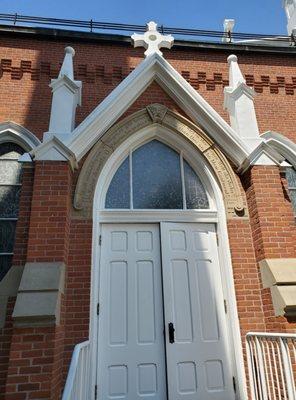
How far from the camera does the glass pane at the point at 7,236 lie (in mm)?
6031

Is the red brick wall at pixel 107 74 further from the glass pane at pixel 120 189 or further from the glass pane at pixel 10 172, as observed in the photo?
the glass pane at pixel 120 189

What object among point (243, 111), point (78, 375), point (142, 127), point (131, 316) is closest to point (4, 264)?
point (131, 316)

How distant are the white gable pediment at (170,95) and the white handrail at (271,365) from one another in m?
2.83

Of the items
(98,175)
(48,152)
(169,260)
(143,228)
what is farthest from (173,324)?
(48,152)

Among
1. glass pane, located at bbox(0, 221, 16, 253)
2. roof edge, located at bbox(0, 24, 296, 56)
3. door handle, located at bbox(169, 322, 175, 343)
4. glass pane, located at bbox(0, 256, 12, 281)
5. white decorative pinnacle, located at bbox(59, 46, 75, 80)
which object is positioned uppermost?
roof edge, located at bbox(0, 24, 296, 56)

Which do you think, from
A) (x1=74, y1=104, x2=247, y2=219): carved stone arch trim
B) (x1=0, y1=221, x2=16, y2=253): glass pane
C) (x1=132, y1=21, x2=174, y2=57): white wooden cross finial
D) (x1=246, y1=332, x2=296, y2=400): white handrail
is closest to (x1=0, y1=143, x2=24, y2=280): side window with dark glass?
(x1=0, y1=221, x2=16, y2=253): glass pane

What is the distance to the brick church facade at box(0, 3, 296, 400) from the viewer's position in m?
4.09

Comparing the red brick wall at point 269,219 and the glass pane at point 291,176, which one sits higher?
the glass pane at point 291,176

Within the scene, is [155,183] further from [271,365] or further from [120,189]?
[271,365]

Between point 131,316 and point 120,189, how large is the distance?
6.76 ft

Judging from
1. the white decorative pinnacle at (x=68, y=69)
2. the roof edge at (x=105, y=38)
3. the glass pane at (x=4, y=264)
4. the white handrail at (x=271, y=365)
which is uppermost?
the roof edge at (x=105, y=38)

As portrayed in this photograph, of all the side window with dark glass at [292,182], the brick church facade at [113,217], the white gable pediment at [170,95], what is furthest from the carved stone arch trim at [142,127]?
the side window with dark glass at [292,182]

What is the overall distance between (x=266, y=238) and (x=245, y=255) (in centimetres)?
44

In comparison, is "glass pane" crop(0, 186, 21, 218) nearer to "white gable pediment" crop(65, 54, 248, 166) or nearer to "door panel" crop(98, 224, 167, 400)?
"white gable pediment" crop(65, 54, 248, 166)
